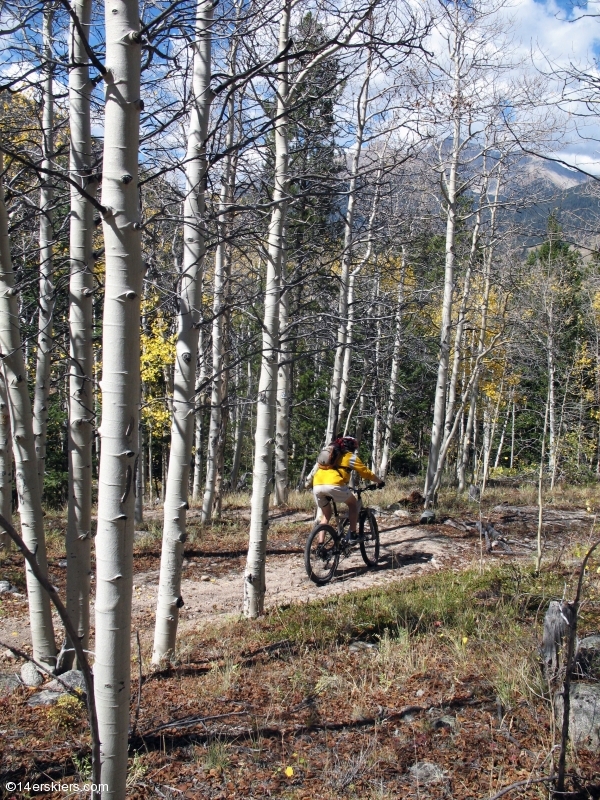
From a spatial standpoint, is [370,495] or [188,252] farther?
[370,495]

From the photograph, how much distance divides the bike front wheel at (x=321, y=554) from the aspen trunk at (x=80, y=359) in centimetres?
414

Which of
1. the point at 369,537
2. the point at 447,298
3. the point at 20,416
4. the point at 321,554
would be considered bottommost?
the point at 321,554

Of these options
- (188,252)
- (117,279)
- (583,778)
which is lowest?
(583,778)

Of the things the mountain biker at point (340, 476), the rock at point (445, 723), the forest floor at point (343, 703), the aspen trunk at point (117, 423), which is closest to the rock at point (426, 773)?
the forest floor at point (343, 703)

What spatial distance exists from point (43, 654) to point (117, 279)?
3.69 metres

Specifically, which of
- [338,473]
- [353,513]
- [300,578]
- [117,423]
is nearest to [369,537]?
[353,513]

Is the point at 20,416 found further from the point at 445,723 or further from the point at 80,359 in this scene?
the point at 445,723

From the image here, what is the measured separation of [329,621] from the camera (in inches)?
236

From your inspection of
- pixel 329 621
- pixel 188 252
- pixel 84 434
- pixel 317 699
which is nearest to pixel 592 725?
pixel 317 699

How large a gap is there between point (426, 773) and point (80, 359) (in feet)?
11.8

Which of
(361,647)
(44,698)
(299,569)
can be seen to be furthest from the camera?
(299,569)

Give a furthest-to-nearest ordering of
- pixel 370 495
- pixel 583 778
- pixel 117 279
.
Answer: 1. pixel 370 495
2. pixel 583 778
3. pixel 117 279

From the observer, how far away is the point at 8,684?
4688mm

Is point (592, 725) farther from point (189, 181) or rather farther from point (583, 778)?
point (189, 181)
